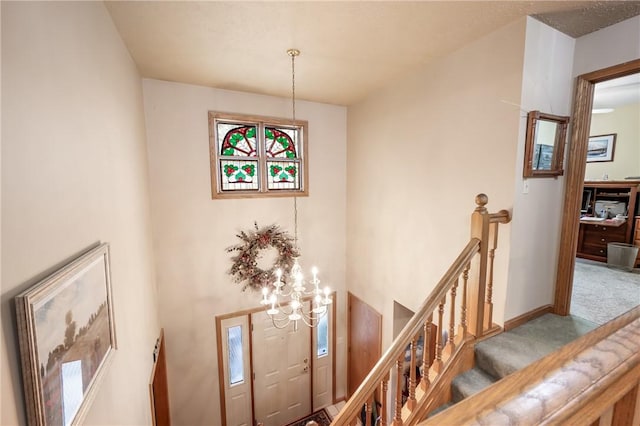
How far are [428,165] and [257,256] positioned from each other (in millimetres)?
2482

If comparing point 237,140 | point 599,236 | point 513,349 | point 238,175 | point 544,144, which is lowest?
point 513,349

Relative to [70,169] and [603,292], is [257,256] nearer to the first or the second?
[70,169]

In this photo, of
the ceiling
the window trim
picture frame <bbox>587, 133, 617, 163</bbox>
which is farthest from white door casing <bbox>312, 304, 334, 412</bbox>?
picture frame <bbox>587, 133, 617, 163</bbox>

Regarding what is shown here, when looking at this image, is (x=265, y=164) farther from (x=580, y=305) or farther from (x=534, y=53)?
(x=580, y=305)

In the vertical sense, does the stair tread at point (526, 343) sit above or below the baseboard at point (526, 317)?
below

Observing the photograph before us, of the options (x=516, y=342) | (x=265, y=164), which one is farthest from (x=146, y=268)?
(x=516, y=342)

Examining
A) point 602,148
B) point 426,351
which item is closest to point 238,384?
point 426,351

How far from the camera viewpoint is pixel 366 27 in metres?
2.13

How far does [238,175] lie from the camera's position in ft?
12.5

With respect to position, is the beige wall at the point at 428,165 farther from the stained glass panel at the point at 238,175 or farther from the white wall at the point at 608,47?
the stained glass panel at the point at 238,175

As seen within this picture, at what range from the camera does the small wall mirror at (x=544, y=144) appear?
2.10 metres

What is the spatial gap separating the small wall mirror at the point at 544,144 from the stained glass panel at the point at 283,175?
2.79 m

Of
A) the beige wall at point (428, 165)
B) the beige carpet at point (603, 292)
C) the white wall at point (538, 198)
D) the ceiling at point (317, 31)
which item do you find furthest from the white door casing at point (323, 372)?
the ceiling at point (317, 31)

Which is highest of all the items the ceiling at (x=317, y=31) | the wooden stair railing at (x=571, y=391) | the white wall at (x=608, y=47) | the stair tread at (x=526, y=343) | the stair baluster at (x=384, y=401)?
the ceiling at (x=317, y=31)
